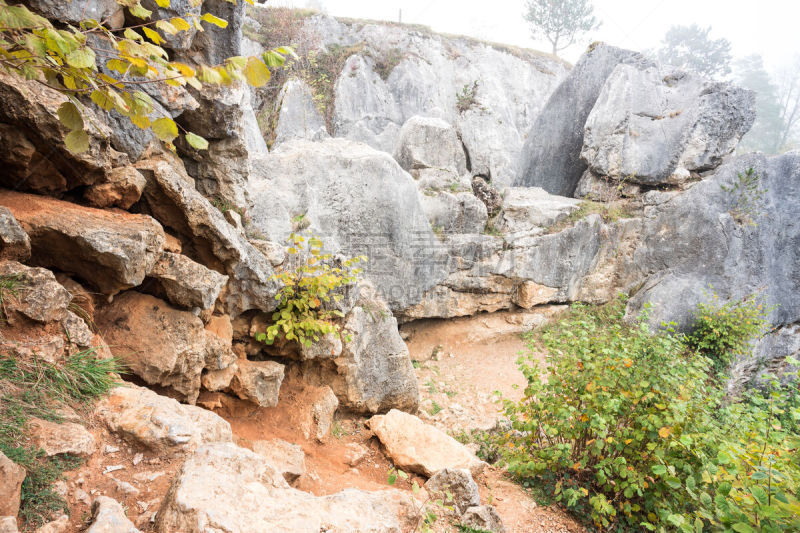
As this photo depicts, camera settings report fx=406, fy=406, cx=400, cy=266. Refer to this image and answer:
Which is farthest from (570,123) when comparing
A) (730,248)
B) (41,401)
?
(41,401)

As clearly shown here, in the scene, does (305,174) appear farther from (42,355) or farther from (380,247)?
(42,355)

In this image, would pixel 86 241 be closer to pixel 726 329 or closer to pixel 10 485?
pixel 10 485

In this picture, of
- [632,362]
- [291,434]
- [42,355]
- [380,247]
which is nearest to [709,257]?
[380,247]

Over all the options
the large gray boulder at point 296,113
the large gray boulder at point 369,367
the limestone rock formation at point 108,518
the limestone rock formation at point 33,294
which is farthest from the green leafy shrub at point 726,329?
the large gray boulder at point 296,113

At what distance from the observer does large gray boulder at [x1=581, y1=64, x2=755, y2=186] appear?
43.4 ft

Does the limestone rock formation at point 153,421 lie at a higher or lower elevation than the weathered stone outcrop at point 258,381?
higher

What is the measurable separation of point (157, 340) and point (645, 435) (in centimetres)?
461

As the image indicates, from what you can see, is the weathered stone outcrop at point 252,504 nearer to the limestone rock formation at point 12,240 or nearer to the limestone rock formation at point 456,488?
the limestone rock formation at point 456,488

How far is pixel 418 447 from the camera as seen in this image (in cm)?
525

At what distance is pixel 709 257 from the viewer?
1168cm

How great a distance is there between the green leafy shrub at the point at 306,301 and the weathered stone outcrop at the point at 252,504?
8.07ft

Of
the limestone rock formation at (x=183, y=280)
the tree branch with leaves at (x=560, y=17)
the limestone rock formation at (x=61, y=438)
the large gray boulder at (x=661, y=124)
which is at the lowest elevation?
the limestone rock formation at (x=61, y=438)

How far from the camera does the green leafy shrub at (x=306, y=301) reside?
5.20m

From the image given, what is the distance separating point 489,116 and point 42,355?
20330 millimetres
